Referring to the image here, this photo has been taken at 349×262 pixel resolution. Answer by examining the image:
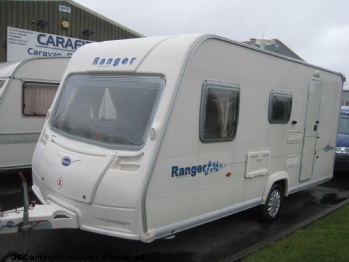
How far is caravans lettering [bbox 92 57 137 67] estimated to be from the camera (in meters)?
4.39

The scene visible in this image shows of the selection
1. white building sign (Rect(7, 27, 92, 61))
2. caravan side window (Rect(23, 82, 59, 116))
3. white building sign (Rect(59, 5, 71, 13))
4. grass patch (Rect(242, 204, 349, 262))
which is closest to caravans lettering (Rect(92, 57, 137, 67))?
grass patch (Rect(242, 204, 349, 262))

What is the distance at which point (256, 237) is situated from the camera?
5.56m

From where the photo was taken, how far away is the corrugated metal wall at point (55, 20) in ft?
40.5

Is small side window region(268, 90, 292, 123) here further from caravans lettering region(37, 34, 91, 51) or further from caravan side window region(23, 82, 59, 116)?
caravans lettering region(37, 34, 91, 51)

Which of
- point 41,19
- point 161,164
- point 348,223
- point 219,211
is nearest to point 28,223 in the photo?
point 161,164

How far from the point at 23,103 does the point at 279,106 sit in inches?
188

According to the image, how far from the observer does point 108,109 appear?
4.46 metres

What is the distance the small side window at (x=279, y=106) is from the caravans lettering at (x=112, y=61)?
2.29m

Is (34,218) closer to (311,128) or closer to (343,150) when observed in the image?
(311,128)

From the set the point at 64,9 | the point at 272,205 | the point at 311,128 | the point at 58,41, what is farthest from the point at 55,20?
the point at 272,205

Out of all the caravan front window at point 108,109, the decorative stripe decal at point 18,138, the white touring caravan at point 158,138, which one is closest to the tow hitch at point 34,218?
the white touring caravan at point 158,138

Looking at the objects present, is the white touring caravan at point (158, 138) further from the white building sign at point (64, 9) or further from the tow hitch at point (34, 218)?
the white building sign at point (64, 9)

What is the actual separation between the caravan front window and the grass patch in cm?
195

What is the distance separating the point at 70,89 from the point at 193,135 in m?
1.82
